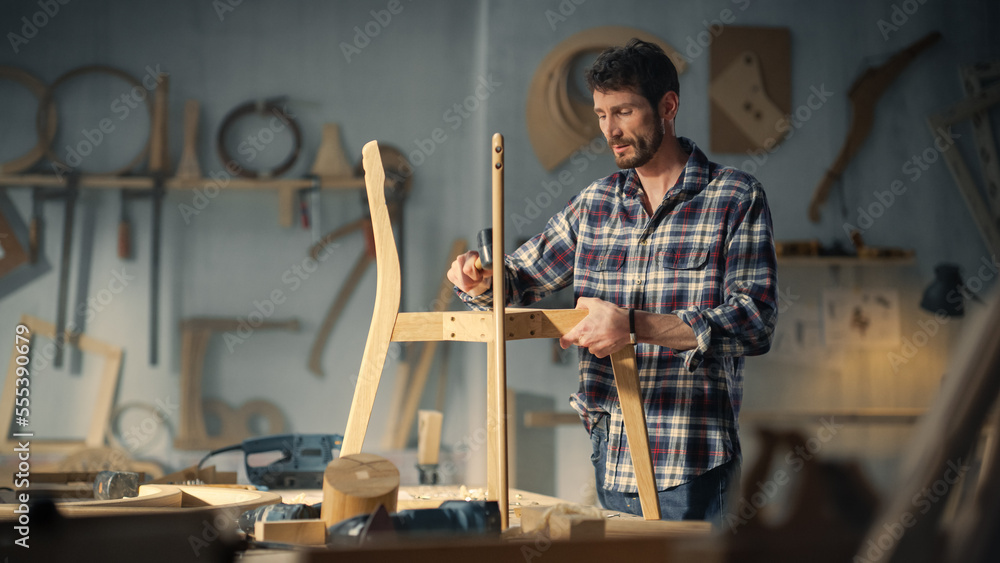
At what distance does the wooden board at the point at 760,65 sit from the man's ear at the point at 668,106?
2.30 meters

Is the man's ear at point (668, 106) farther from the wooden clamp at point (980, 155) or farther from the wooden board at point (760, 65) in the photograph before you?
the wooden clamp at point (980, 155)

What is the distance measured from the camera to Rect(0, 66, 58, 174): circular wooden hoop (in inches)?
152

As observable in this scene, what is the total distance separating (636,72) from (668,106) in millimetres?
118

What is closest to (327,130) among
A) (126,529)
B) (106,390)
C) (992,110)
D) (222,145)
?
(222,145)

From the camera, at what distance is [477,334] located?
51.9 inches

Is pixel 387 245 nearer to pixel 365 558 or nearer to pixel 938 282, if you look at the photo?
pixel 365 558

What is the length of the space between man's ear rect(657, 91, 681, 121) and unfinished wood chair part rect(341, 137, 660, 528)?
0.58 metres

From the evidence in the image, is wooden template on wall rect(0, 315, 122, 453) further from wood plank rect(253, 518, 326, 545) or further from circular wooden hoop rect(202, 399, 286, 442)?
wood plank rect(253, 518, 326, 545)

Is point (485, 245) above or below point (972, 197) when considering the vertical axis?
below

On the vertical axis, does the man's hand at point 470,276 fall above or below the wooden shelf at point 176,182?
below

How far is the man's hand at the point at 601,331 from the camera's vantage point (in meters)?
1.32

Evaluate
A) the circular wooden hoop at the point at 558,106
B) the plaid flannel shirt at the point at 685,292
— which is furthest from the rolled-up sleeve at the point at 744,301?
the circular wooden hoop at the point at 558,106

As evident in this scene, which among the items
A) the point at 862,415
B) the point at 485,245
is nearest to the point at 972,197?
the point at 862,415

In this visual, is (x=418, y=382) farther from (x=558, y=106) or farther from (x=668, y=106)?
(x=668, y=106)
